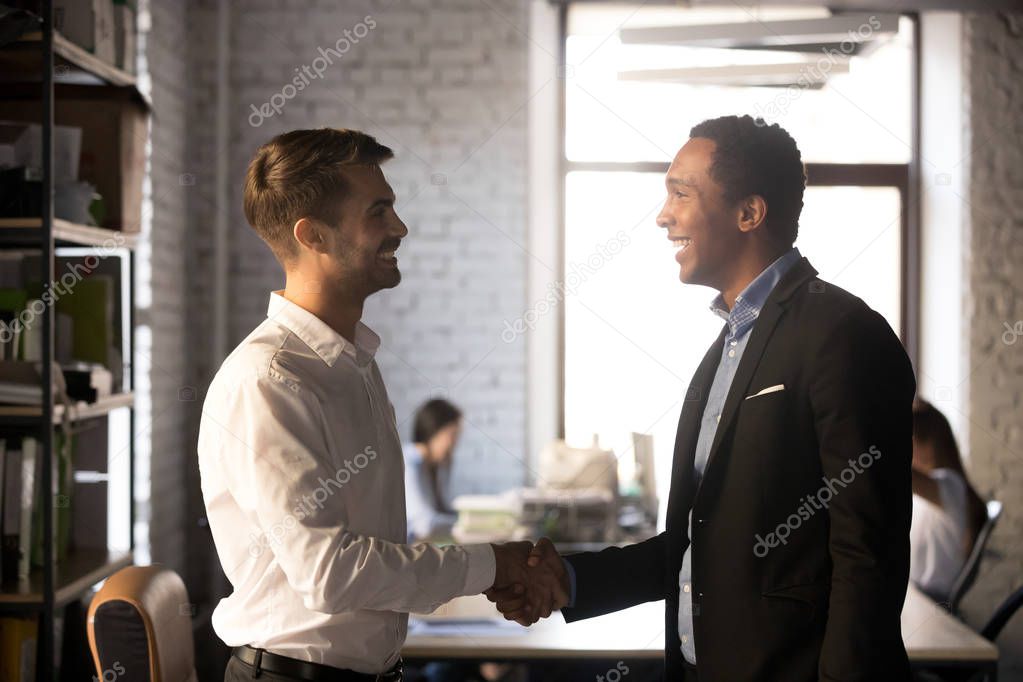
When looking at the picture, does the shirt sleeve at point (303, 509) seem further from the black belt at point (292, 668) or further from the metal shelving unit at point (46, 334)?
the metal shelving unit at point (46, 334)

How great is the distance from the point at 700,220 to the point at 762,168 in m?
0.15

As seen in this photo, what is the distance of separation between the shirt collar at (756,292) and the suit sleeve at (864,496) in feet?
0.85

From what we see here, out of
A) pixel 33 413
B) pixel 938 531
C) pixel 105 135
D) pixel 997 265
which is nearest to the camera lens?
pixel 33 413

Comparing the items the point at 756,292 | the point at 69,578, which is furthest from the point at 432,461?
the point at 756,292

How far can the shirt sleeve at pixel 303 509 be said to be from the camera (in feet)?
5.10

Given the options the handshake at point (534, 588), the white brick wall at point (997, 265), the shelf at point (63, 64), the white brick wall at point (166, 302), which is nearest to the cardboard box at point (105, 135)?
the shelf at point (63, 64)

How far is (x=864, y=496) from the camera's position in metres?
1.62

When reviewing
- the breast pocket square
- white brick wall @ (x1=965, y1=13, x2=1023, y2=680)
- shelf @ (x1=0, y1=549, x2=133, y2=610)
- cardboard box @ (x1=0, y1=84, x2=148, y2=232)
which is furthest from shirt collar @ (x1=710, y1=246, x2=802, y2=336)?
white brick wall @ (x1=965, y1=13, x2=1023, y2=680)

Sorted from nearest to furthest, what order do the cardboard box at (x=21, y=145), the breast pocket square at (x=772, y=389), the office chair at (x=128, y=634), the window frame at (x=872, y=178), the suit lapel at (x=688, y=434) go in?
the breast pocket square at (x=772, y=389) < the office chair at (x=128, y=634) < the suit lapel at (x=688, y=434) < the cardboard box at (x=21, y=145) < the window frame at (x=872, y=178)

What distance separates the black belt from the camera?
5.30ft

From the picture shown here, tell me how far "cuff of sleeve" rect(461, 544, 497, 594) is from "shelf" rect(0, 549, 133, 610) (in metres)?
1.17

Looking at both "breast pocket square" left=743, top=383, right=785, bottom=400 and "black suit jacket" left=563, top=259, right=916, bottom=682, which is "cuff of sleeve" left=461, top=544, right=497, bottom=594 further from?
"breast pocket square" left=743, top=383, right=785, bottom=400

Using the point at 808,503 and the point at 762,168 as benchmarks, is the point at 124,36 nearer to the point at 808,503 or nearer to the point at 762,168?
the point at 762,168

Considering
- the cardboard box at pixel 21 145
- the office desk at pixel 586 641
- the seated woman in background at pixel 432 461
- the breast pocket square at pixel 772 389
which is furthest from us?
the seated woman in background at pixel 432 461
